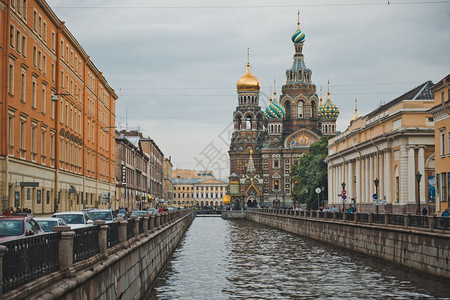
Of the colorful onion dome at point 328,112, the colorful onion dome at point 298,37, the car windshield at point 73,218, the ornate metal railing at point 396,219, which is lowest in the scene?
the ornate metal railing at point 396,219

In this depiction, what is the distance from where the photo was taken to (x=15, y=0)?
128 ft

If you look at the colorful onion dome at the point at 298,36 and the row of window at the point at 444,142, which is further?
the colorful onion dome at the point at 298,36

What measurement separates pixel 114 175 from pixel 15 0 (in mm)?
43797

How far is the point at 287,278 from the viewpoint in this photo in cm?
2847

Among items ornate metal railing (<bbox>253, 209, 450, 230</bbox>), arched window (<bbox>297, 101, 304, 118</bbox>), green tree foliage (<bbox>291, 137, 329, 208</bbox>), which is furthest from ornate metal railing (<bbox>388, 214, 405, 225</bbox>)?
arched window (<bbox>297, 101, 304, 118</bbox>)

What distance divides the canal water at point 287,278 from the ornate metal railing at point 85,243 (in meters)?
7.38

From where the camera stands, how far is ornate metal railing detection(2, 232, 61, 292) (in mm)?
9602

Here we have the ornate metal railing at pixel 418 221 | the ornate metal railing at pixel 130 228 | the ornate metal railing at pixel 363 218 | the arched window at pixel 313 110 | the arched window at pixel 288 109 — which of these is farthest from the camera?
the arched window at pixel 288 109

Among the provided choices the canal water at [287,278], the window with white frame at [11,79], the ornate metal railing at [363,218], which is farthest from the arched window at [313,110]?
the window with white frame at [11,79]

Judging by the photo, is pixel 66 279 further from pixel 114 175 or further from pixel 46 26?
pixel 114 175

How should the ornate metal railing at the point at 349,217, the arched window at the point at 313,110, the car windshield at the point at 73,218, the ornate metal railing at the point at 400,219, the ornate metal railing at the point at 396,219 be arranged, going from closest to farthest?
1. the ornate metal railing at the point at 400,219
2. the car windshield at the point at 73,218
3. the ornate metal railing at the point at 396,219
4. the ornate metal railing at the point at 349,217
5. the arched window at the point at 313,110

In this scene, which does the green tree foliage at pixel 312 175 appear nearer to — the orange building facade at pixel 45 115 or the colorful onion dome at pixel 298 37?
the orange building facade at pixel 45 115

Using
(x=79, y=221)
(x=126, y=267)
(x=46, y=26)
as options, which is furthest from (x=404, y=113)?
(x=126, y=267)

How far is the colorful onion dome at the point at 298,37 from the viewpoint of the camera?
186500 millimetres
